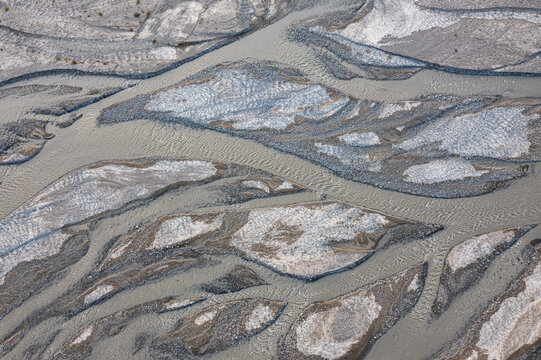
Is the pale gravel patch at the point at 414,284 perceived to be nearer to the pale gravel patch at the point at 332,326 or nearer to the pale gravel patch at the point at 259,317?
the pale gravel patch at the point at 332,326

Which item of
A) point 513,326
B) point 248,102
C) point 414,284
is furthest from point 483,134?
point 248,102

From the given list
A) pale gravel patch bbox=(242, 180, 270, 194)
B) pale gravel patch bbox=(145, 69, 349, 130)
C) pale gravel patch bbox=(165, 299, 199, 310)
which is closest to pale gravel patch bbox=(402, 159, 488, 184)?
pale gravel patch bbox=(145, 69, 349, 130)

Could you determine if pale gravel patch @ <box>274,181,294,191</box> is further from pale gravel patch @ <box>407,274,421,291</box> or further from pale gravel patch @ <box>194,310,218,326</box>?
pale gravel patch @ <box>407,274,421,291</box>

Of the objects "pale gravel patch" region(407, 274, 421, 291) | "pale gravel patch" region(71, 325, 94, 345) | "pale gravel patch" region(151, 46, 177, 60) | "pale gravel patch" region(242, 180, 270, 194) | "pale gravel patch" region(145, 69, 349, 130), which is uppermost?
"pale gravel patch" region(151, 46, 177, 60)

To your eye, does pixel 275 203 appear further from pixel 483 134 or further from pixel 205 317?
pixel 483 134

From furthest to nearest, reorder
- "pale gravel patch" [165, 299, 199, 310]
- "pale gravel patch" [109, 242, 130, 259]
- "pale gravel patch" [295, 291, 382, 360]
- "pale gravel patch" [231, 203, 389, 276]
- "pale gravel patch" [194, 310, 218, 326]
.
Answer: "pale gravel patch" [109, 242, 130, 259] < "pale gravel patch" [231, 203, 389, 276] < "pale gravel patch" [165, 299, 199, 310] < "pale gravel patch" [194, 310, 218, 326] < "pale gravel patch" [295, 291, 382, 360]

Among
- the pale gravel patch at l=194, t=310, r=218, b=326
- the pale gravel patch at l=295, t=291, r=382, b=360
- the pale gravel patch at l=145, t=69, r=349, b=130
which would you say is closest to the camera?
the pale gravel patch at l=295, t=291, r=382, b=360

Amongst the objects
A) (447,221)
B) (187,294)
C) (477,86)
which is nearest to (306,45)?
(477,86)

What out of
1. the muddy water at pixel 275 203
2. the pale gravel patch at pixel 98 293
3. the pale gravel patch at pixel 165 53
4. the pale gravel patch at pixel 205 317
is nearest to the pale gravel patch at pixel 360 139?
the muddy water at pixel 275 203
